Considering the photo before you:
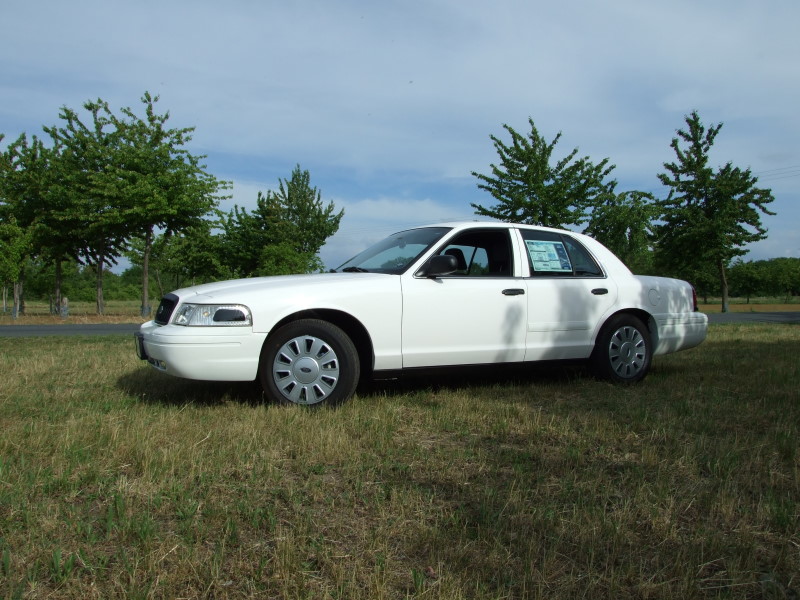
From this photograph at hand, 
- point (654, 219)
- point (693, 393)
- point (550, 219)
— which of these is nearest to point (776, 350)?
point (693, 393)

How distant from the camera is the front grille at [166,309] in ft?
15.5

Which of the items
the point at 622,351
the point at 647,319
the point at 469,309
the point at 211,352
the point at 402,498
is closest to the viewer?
the point at 402,498

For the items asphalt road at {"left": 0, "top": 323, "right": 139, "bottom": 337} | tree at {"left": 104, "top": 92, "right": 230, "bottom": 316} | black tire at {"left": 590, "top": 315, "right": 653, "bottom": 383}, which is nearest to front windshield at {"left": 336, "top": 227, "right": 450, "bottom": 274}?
black tire at {"left": 590, "top": 315, "right": 653, "bottom": 383}

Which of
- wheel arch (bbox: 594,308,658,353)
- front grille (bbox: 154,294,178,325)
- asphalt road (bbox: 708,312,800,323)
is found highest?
front grille (bbox: 154,294,178,325)

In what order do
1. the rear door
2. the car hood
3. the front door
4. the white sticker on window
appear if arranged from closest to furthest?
the car hood → the front door → the rear door → the white sticker on window

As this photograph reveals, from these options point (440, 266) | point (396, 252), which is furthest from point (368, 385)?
point (440, 266)

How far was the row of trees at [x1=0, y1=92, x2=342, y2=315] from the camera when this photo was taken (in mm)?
20344

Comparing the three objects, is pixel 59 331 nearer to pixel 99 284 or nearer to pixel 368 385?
pixel 99 284

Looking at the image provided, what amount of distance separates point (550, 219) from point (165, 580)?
22.8 meters

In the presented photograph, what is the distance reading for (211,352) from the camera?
4.41 metres

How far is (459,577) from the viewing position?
2068 millimetres

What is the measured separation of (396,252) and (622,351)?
2379 millimetres

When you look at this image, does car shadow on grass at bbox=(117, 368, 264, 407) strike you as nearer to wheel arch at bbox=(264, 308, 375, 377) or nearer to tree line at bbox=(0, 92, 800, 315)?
wheel arch at bbox=(264, 308, 375, 377)

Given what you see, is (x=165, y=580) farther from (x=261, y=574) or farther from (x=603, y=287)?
(x=603, y=287)
